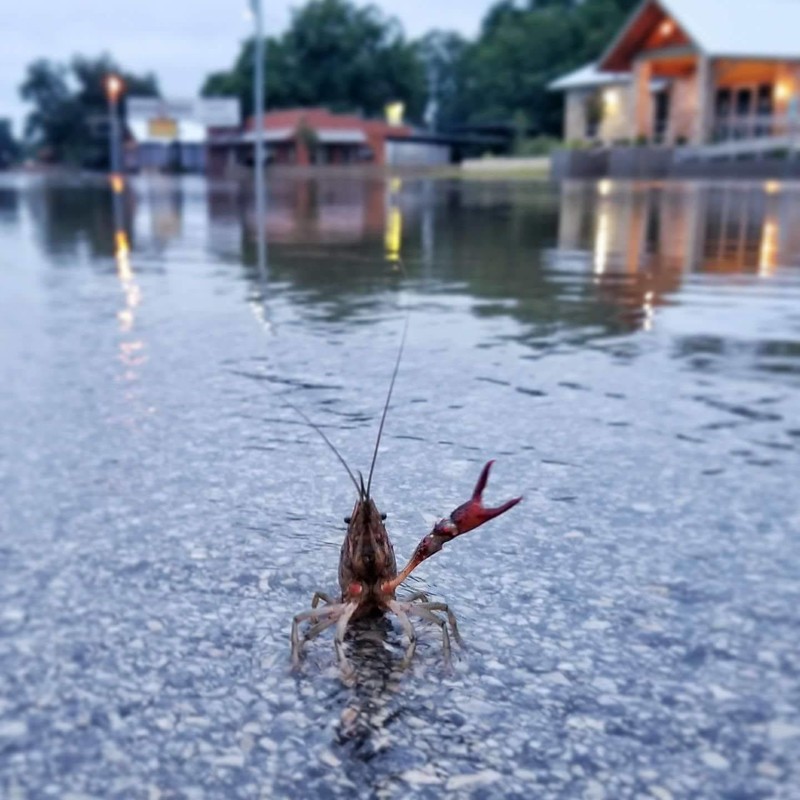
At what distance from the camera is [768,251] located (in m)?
12.4

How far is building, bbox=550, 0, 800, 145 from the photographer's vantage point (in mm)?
41844

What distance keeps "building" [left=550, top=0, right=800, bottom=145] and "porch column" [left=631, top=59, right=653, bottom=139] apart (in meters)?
0.05

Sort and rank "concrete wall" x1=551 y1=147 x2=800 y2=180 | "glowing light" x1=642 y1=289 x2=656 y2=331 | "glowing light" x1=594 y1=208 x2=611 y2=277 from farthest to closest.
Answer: "concrete wall" x1=551 y1=147 x2=800 y2=180
"glowing light" x1=594 y1=208 x2=611 y2=277
"glowing light" x1=642 y1=289 x2=656 y2=331

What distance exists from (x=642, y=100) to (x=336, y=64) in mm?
51944

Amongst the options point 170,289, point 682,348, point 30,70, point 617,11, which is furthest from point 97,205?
point 30,70

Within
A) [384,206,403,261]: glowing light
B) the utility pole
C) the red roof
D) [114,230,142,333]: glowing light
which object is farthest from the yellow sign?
[114,230,142,333]: glowing light

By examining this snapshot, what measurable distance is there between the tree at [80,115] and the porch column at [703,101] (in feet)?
226

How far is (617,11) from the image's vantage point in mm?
75000

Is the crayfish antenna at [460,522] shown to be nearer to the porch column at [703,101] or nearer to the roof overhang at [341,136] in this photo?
the porch column at [703,101]

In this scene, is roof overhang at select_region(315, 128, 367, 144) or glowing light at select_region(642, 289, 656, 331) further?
roof overhang at select_region(315, 128, 367, 144)

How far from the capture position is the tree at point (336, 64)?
91312mm

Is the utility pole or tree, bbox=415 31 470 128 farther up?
tree, bbox=415 31 470 128

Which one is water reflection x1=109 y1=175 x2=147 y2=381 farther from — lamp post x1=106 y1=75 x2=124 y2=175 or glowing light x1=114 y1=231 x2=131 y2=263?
lamp post x1=106 y1=75 x2=124 y2=175

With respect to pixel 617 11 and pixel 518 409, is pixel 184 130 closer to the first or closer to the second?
pixel 617 11
